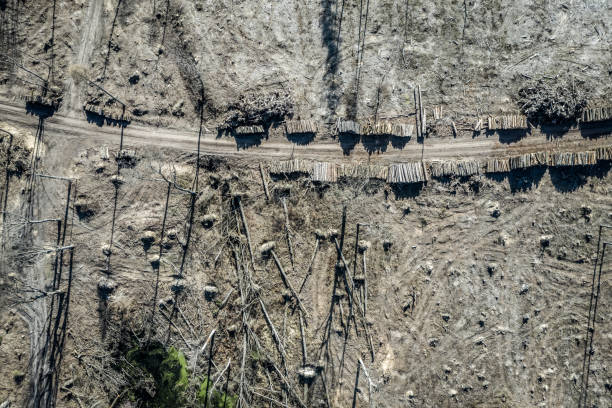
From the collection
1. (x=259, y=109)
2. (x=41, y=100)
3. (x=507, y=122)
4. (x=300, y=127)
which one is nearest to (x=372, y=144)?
(x=300, y=127)

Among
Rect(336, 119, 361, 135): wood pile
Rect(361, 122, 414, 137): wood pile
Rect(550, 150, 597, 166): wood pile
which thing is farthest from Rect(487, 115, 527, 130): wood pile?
Rect(336, 119, 361, 135): wood pile

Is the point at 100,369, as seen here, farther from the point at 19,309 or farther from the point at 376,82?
the point at 376,82

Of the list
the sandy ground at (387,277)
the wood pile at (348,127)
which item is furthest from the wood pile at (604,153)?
the wood pile at (348,127)

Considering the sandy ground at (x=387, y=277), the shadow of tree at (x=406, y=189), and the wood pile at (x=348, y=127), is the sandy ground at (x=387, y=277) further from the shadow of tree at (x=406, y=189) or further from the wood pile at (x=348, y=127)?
the wood pile at (x=348, y=127)

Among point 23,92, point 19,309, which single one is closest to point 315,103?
point 23,92

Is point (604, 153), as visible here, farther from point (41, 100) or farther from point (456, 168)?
point (41, 100)

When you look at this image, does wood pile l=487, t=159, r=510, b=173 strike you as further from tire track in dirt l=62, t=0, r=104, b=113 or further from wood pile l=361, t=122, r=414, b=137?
tire track in dirt l=62, t=0, r=104, b=113
